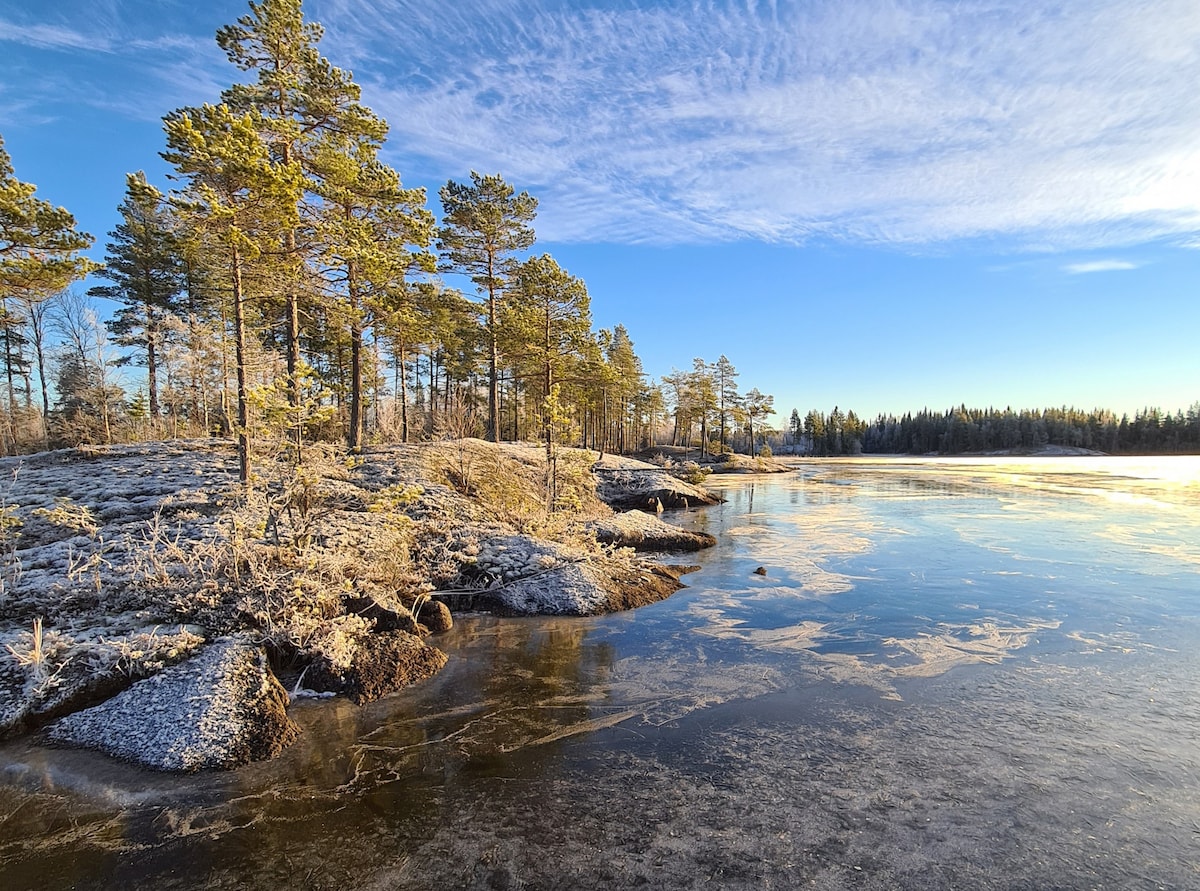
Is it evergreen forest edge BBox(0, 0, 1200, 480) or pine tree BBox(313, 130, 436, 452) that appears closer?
evergreen forest edge BBox(0, 0, 1200, 480)

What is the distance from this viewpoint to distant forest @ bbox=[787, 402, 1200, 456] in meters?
106

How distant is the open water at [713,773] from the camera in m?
4.26

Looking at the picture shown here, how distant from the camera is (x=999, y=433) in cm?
11762

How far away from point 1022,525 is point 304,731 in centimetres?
2397

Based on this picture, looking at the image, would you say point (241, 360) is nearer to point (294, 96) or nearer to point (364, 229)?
point (364, 229)

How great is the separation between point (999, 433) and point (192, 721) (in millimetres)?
143556

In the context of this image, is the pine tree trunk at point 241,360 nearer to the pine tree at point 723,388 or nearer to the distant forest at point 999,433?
the pine tree at point 723,388

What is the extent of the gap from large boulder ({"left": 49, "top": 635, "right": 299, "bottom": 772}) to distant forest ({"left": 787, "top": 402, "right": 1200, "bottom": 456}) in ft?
418

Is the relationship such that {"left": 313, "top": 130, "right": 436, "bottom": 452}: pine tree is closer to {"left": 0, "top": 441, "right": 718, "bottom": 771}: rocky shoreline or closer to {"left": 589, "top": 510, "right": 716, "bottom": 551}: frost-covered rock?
{"left": 0, "top": 441, "right": 718, "bottom": 771}: rocky shoreline

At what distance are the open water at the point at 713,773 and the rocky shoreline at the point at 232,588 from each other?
504 mm

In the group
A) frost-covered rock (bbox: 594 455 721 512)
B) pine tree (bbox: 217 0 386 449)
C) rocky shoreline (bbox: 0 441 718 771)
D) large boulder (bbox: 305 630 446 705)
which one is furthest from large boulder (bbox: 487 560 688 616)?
frost-covered rock (bbox: 594 455 721 512)

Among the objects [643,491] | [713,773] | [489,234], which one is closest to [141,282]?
[489,234]

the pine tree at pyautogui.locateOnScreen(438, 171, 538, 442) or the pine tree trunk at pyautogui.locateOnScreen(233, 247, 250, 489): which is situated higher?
the pine tree at pyautogui.locateOnScreen(438, 171, 538, 442)

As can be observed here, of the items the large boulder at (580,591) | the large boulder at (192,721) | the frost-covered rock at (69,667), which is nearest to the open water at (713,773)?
the large boulder at (192,721)
